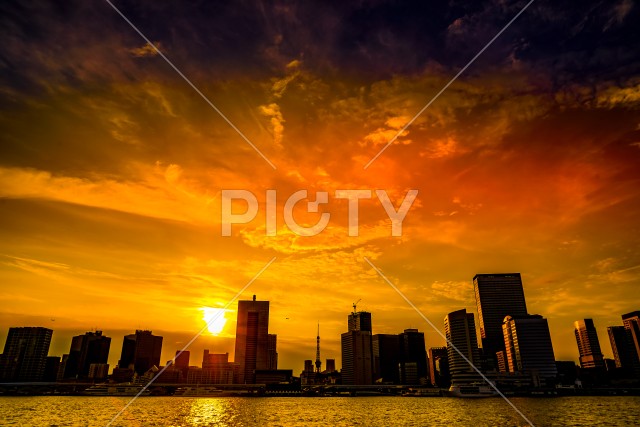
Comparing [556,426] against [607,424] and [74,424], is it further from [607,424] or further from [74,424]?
[74,424]

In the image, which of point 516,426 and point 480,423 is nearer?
point 516,426

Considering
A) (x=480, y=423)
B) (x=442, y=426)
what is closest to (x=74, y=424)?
(x=442, y=426)

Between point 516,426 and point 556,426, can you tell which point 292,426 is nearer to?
point 516,426

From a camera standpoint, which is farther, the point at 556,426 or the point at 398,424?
the point at 398,424

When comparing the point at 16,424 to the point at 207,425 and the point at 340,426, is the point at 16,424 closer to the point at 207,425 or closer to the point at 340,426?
the point at 207,425

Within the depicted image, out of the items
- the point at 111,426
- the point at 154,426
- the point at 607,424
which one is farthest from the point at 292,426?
the point at 607,424

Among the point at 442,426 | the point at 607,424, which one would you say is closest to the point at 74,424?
the point at 442,426

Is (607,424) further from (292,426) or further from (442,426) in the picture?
(292,426)
